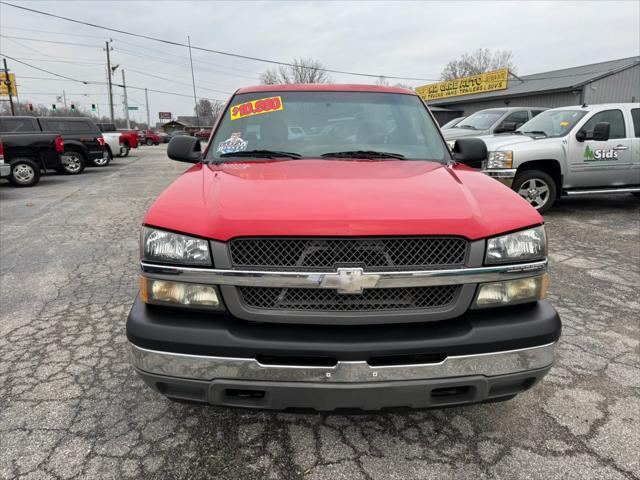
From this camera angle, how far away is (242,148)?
2.94m

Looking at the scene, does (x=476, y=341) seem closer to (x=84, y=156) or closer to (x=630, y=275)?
(x=630, y=275)

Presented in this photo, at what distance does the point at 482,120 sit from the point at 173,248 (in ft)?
36.7

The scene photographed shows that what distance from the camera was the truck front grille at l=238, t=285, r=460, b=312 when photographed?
1.82 metres

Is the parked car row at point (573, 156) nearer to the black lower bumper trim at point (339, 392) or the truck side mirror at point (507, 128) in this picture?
the truck side mirror at point (507, 128)

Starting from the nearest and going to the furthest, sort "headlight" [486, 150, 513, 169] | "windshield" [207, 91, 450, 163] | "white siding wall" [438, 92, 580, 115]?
"windshield" [207, 91, 450, 163], "headlight" [486, 150, 513, 169], "white siding wall" [438, 92, 580, 115]

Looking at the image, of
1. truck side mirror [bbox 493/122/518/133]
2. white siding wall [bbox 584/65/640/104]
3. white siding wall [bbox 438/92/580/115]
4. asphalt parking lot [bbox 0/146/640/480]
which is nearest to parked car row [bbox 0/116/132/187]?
asphalt parking lot [bbox 0/146/640/480]

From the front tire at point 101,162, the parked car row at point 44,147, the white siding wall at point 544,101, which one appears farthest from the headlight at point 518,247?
the white siding wall at point 544,101

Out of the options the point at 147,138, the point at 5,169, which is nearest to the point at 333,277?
the point at 5,169

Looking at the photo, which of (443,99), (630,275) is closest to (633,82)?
(443,99)

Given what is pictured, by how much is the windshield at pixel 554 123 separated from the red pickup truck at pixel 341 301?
6.56m

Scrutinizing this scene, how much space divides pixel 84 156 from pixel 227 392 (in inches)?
634

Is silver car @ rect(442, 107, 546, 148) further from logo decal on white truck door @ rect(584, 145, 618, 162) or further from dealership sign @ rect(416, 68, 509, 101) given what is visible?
dealership sign @ rect(416, 68, 509, 101)

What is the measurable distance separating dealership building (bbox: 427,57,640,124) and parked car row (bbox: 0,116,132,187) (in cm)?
2274

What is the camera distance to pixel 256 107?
3234 millimetres
